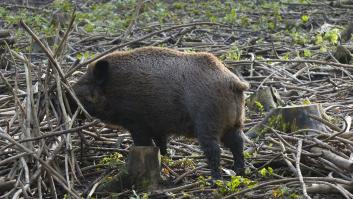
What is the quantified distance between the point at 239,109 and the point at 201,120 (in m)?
0.38

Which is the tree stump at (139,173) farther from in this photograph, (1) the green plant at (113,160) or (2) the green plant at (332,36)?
(2) the green plant at (332,36)

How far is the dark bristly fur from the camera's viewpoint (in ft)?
18.6

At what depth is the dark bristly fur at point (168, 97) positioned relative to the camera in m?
5.66

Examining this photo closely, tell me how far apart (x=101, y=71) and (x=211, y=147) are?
1.25 metres

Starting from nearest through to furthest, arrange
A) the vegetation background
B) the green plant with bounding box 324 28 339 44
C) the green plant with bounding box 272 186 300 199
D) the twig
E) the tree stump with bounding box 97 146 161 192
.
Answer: the twig → the green plant with bounding box 272 186 300 199 → the vegetation background → the tree stump with bounding box 97 146 161 192 → the green plant with bounding box 324 28 339 44

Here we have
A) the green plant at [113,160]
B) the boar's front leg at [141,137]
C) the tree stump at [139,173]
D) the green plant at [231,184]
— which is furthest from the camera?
the boar's front leg at [141,137]

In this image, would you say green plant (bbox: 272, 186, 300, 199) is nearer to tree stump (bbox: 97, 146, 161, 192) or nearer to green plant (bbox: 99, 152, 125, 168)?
tree stump (bbox: 97, 146, 161, 192)

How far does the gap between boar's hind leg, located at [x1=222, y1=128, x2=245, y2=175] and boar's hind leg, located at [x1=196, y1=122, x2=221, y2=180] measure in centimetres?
30

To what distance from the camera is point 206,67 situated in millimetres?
5895

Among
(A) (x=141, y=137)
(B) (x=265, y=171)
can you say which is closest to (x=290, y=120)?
(B) (x=265, y=171)

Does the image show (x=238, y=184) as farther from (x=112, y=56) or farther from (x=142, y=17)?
(x=142, y=17)

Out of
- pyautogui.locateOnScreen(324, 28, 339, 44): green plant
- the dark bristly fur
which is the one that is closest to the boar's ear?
the dark bristly fur

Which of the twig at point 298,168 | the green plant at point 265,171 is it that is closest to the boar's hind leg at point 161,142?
the green plant at point 265,171

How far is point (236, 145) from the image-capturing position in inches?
232
